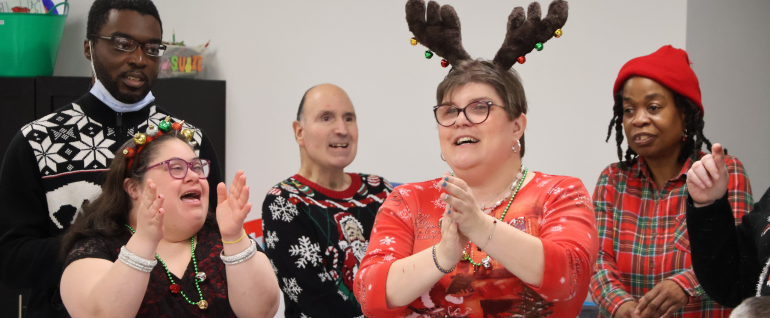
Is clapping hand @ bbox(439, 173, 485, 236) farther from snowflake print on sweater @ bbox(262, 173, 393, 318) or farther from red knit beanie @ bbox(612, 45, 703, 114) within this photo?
red knit beanie @ bbox(612, 45, 703, 114)

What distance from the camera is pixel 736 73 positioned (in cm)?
294

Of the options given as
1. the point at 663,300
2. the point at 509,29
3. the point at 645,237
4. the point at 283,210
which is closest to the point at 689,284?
the point at 663,300

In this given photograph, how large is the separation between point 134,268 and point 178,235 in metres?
0.24

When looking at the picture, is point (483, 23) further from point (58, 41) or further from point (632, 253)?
point (58, 41)

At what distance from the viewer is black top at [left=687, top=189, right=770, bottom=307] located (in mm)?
1673

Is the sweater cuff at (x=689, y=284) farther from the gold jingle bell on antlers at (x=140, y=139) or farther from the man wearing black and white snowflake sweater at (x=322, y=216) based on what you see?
the gold jingle bell on antlers at (x=140, y=139)

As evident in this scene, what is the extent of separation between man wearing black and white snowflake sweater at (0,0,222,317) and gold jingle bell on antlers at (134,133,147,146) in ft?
0.84

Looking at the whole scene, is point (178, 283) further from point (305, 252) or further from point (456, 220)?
point (456, 220)

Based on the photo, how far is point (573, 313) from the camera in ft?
4.60

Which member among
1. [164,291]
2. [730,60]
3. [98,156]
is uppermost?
[730,60]

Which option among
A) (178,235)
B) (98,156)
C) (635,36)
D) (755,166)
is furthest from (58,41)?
(755,166)

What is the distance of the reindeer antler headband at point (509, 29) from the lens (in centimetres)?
152

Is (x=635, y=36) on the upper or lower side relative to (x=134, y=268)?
upper

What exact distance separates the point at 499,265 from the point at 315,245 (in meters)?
0.96
